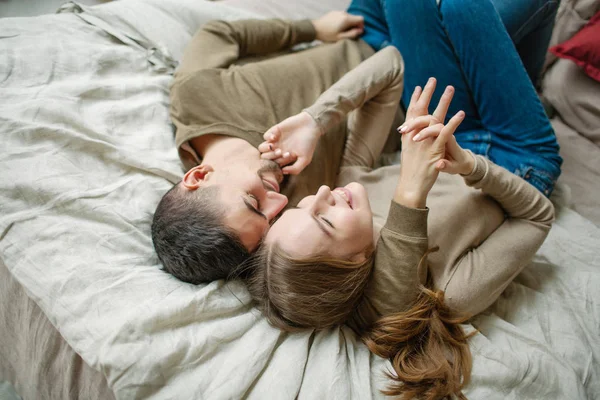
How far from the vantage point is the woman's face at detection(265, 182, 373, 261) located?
83 cm

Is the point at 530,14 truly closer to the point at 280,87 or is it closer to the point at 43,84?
the point at 280,87

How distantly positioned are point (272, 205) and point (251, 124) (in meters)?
0.28

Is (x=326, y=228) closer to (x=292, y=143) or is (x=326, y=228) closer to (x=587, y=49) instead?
(x=292, y=143)

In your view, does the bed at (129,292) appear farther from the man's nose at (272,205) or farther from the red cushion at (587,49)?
the red cushion at (587,49)

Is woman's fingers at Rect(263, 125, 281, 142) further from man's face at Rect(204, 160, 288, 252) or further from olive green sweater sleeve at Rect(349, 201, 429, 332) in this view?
olive green sweater sleeve at Rect(349, 201, 429, 332)

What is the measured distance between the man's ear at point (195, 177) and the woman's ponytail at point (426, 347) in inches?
19.3

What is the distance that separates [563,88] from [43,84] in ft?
4.96

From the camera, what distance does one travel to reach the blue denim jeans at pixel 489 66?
3.63ft

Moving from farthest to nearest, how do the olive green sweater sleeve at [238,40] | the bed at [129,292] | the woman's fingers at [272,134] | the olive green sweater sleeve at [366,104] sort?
the olive green sweater sleeve at [238,40], the olive green sweater sleeve at [366,104], the woman's fingers at [272,134], the bed at [129,292]

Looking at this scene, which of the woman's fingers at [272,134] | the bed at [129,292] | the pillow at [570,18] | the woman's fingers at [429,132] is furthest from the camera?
the pillow at [570,18]


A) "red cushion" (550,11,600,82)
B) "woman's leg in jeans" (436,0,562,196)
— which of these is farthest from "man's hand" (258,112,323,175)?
"red cushion" (550,11,600,82)

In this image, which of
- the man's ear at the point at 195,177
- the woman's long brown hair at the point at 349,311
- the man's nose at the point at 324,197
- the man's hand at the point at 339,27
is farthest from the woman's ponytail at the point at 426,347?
the man's hand at the point at 339,27

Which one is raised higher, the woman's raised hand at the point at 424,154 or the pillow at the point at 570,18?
the pillow at the point at 570,18

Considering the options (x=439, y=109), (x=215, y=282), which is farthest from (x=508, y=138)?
(x=215, y=282)
